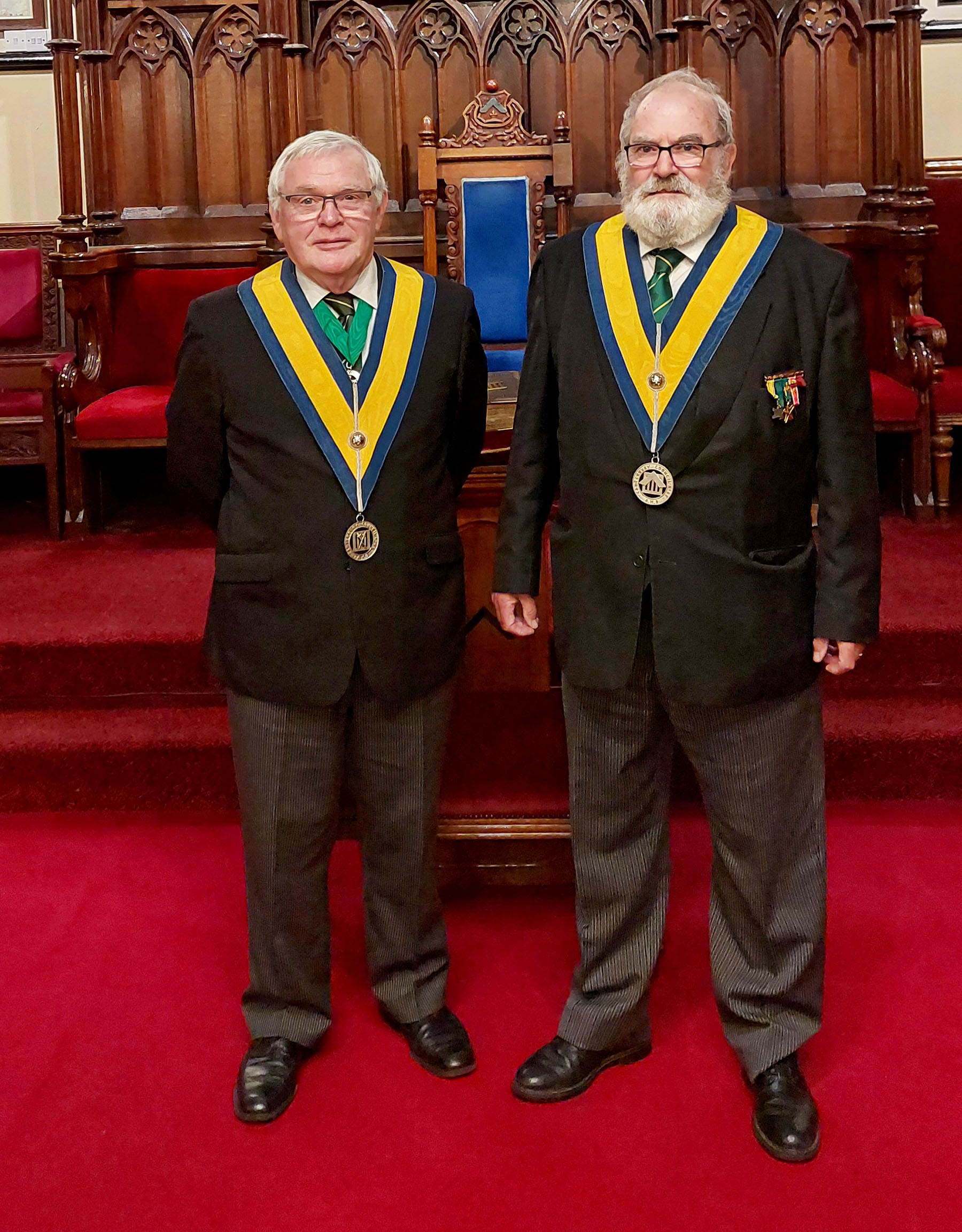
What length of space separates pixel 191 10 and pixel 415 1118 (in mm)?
4675

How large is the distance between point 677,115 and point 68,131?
12.6ft

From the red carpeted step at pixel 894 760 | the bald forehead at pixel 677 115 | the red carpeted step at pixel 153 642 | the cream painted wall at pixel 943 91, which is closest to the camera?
the bald forehead at pixel 677 115

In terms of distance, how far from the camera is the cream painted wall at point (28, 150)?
5.89m

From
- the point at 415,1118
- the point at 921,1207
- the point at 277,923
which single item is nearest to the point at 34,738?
the point at 277,923

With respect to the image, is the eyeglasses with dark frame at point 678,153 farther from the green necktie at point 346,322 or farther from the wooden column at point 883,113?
the wooden column at point 883,113

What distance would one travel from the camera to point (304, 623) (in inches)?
86.9

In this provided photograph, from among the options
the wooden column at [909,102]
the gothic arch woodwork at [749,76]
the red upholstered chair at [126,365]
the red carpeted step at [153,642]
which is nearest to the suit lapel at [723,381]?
the red carpeted step at [153,642]

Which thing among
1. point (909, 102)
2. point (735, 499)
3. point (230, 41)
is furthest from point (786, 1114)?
point (230, 41)

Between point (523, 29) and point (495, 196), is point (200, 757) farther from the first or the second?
point (523, 29)

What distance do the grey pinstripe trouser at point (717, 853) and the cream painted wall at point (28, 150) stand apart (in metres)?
4.54

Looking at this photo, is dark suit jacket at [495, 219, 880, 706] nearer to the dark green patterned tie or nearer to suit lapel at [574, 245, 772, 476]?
suit lapel at [574, 245, 772, 476]

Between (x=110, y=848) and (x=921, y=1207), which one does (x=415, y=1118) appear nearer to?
(x=921, y=1207)

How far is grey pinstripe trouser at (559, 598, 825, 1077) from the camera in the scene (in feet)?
7.15


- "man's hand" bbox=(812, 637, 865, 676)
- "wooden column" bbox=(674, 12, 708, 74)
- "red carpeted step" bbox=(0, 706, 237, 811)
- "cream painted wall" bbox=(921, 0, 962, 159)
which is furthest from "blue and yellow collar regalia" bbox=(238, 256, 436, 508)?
"cream painted wall" bbox=(921, 0, 962, 159)
